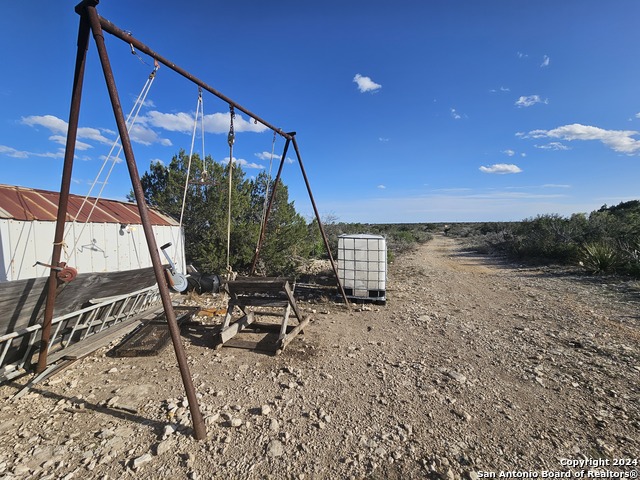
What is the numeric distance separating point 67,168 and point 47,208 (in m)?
2.88

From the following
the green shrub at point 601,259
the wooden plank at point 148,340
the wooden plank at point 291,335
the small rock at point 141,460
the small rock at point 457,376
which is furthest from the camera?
the green shrub at point 601,259

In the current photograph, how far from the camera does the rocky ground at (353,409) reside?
2.36m

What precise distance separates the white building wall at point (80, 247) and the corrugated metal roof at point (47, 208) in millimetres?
119

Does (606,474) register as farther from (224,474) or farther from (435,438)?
(224,474)

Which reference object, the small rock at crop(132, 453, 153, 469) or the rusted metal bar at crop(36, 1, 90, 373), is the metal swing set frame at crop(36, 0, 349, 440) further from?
the small rock at crop(132, 453, 153, 469)

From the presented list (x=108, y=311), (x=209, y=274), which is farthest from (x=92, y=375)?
(x=209, y=274)

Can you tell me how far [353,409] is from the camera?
10.1 feet

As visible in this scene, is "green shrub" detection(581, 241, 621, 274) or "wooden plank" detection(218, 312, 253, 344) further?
Result: "green shrub" detection(581, 241, 621, 274)

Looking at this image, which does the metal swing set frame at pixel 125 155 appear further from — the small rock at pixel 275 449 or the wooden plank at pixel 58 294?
the small rock at pixel 275 449

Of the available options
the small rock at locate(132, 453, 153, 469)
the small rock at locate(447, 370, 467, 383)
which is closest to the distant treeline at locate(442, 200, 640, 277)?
the small rock at locate(447, 370, 467, 383)

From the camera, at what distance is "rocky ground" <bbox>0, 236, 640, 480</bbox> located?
7.75ft

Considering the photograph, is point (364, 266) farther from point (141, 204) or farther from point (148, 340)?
point (141, 204)

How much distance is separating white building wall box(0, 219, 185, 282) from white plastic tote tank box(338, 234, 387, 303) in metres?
4.20

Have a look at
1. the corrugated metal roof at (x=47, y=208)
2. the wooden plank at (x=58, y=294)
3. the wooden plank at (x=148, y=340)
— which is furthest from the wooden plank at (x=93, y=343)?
the corrugated metal roof at (x=47, y=208)
